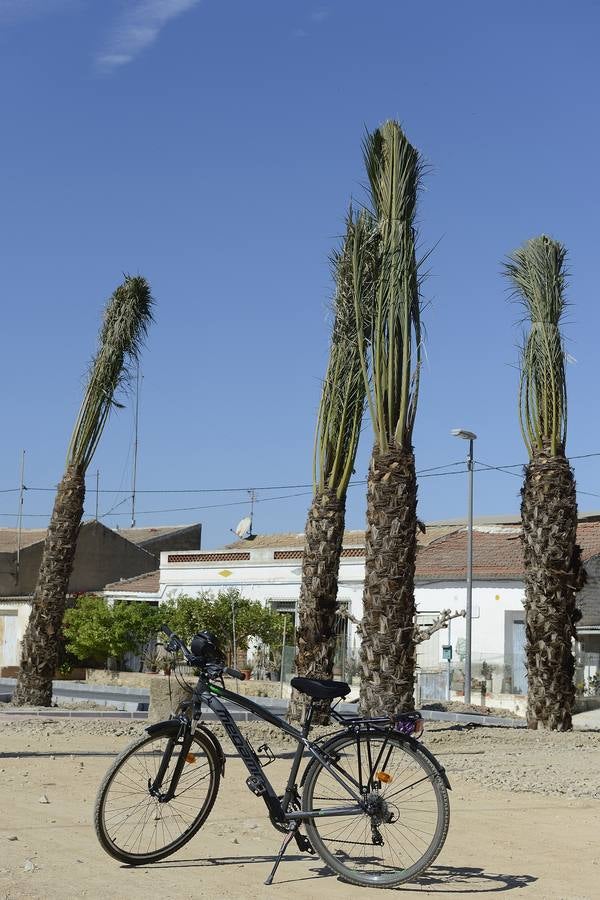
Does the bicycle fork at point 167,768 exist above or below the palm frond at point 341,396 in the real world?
below

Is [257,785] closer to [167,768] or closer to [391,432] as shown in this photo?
[167,768]

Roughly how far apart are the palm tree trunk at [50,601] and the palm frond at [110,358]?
0.67 m

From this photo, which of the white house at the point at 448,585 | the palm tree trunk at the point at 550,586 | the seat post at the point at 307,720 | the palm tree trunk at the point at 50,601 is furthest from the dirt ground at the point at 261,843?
the white house at the point at 448,585

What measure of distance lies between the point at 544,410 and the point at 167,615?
23.6 meters

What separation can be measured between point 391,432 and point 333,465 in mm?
2385

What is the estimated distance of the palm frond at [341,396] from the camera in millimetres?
17922

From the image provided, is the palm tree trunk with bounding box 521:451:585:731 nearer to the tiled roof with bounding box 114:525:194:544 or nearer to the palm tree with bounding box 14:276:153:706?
the palm tree with bounding box 14:276:153:706

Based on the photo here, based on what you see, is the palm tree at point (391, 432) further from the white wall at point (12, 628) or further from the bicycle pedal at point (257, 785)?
the white wall at point (12, 628)

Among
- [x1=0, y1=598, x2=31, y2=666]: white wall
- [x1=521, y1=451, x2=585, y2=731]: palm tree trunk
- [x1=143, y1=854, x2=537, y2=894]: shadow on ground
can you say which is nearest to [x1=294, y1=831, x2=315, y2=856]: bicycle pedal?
[x1=143, y1=854, x2=537, y2=894]: shadow on ground

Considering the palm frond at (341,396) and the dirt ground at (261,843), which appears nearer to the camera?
the dirt ground at (261,843)

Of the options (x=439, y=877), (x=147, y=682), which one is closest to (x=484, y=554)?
(x=147, y=682)

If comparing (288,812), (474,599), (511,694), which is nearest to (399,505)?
(288,812)

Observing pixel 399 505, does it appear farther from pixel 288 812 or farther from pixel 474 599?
pixel 474 599

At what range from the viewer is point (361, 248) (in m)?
16.8
